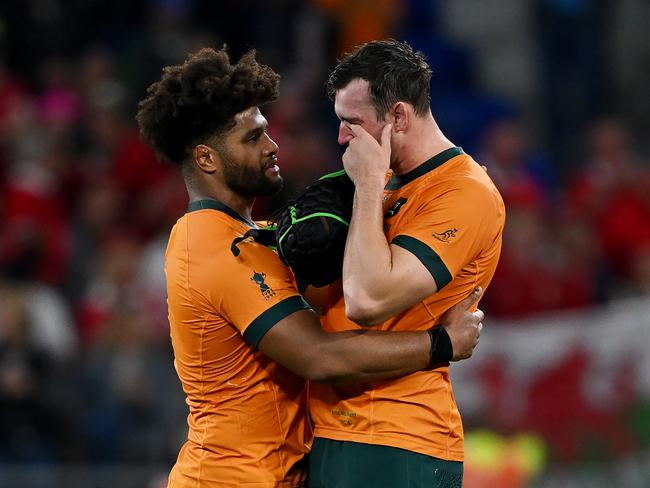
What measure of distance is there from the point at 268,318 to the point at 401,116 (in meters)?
0.76

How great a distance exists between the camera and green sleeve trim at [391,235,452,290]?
388cm

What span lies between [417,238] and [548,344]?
4.19 meters

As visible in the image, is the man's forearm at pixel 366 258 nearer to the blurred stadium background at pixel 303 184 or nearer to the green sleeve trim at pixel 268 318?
the green sleeve trim at pixel 268 318

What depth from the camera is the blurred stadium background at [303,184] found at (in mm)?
7684

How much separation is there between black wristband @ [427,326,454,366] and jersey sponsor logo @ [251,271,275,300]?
51cm

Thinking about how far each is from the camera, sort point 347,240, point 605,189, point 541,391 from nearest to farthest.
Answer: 1. point 347,240
2. point 541,391
3. point 605,189

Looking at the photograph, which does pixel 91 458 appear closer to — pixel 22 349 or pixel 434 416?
pixel 22 349

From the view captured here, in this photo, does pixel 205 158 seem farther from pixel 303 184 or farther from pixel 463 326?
pixel 303 184

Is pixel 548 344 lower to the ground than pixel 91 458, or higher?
higher

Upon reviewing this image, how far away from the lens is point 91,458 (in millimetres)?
7641

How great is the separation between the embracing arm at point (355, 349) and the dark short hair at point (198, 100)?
2.39 ft

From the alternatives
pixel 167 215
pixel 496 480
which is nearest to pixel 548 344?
pixel 496 480

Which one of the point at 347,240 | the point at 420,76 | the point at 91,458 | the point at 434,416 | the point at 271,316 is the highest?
the point at 420,76

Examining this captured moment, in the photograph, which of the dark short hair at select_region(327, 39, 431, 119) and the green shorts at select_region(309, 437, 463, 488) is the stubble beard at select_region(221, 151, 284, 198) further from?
the green shorts at select_region(309, 437, 463, 488)
